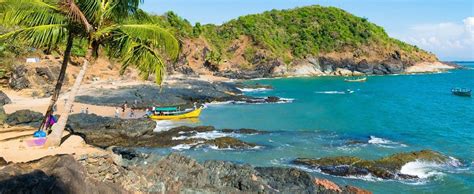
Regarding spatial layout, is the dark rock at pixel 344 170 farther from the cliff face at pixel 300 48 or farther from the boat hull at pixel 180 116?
the cliff face at pixel 300 48

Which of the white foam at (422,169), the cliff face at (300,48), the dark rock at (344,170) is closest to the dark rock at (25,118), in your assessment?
the dark rock at (344,170)

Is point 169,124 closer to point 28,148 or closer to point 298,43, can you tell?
point 28,148

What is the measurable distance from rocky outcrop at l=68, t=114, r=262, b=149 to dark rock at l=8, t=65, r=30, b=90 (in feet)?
93.5

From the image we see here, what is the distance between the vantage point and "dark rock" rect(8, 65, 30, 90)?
56812mm

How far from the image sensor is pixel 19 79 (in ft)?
188

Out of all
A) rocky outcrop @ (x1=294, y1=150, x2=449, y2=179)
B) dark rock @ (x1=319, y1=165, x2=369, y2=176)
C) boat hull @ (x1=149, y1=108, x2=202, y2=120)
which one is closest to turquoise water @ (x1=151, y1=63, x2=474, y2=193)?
dark rock @ (x1=319, y1=165, x2=369, y2=176)

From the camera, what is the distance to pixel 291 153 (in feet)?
98.0

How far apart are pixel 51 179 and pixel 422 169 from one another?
22.6 metres

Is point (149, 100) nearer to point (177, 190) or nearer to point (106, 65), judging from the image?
point (106, 65)

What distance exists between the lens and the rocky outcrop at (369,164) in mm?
23942

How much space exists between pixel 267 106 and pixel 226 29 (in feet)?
302

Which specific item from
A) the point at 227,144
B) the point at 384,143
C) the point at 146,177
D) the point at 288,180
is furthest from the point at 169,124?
the point at 146,177

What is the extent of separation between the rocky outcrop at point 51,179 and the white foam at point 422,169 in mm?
19259

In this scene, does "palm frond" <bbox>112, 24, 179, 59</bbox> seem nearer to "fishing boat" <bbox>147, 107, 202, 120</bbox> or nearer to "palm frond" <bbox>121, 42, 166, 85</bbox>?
"palm frond" <bbox>121, 42, 166, 85</bbox>
